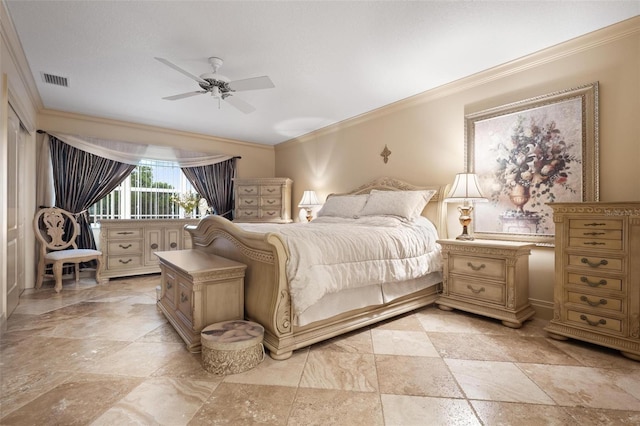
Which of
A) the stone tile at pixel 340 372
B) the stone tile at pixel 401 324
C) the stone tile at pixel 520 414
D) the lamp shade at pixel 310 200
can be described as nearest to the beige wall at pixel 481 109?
the lamp shade at pixel 310 200

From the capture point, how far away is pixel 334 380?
5.95 ft

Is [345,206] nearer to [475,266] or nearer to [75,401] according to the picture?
[475,266]

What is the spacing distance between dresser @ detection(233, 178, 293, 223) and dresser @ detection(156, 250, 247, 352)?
333 cm

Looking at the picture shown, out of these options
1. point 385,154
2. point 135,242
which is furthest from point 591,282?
point 135,242

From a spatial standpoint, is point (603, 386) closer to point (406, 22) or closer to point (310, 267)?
point (310, 267)

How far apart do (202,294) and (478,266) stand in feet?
7.83

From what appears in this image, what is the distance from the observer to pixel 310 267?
7.07 ft

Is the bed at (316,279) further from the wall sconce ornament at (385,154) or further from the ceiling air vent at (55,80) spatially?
the ceiling air vent at (55,80)

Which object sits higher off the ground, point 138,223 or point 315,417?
point 138,223

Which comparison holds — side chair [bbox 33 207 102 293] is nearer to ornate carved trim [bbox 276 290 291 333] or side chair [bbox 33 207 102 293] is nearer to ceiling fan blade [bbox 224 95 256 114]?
ceiling fan blade [bbox 224 95 256 114]

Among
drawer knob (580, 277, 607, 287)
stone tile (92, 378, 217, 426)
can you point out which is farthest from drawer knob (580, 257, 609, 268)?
stone tile (92, 378, 217, 426)

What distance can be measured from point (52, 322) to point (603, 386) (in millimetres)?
4062

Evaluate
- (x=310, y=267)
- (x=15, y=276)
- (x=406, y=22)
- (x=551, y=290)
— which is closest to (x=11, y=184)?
(x=15, y=276)

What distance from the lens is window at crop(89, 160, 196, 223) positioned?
506 centimetres
